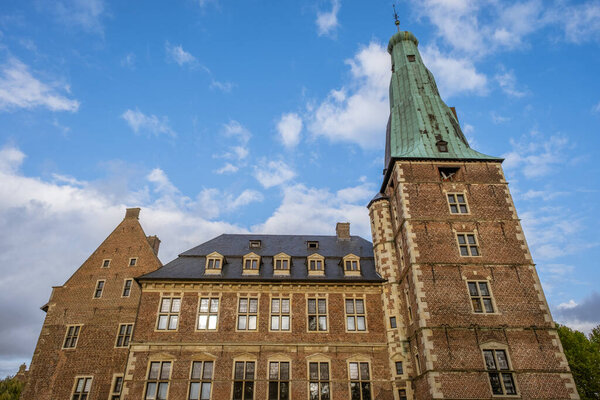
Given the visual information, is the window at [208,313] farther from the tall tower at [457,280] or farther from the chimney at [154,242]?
the tall tower at [457,280]

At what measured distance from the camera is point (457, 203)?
83.4 feet

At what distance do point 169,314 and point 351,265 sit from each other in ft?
40.5

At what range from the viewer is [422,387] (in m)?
20.0

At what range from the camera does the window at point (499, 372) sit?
19047mm

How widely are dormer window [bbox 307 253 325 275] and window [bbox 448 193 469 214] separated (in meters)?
9.38

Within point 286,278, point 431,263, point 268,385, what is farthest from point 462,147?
point 268,385

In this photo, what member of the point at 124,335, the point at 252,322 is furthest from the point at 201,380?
the point at 124,335

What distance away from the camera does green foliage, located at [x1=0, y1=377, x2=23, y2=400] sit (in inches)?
1068

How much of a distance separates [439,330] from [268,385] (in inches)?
399

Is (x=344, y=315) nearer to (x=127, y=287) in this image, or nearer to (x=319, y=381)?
(x=319, y=381)

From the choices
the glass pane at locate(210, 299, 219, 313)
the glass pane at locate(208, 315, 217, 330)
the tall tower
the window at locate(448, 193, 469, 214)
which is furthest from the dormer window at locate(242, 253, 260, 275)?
the window at locate(448, 193, 469, 214)

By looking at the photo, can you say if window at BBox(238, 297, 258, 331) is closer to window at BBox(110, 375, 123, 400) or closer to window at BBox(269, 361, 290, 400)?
window at BBox(269, 361, 290, 400)

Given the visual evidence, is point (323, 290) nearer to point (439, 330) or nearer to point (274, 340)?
point (274, 340)

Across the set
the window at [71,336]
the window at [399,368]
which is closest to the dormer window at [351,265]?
the window at [399,368]
